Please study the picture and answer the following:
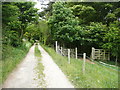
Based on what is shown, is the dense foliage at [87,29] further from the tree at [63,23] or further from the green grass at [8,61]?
the green grass at [8,61]

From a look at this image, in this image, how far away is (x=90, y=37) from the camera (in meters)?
9.78

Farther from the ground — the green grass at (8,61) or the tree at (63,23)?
the tree at (63,23)

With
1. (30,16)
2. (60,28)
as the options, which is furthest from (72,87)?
(30,16)

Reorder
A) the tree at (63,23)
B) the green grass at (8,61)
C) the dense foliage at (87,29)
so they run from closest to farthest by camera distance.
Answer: the green grass at (8,61) < the dense foliage at (87,29) < the tree at (63,23)

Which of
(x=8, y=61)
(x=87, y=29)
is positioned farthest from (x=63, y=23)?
(x=8, y=61)

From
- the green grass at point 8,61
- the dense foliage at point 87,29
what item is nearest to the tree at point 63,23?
the dense foliage at point 87,29

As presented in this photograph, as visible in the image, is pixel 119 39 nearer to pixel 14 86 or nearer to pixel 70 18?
pixel 70 18

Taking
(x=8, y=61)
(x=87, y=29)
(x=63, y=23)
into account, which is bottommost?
(x=8, y=61)

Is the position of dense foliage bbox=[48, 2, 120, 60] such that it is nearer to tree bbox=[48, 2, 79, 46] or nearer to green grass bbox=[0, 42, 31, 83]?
tree bbox=[48, 2, 79, 46]

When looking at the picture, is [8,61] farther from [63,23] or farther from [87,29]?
[87,29]

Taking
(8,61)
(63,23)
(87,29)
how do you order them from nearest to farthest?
(8,61), (63,23), (87,29)

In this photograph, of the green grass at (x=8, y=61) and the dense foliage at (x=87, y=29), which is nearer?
the green grass at (x=8, y=61)

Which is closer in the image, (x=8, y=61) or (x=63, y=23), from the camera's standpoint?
(x=8, y=61)

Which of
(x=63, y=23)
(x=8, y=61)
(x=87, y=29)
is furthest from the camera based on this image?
(x=87, y=29)
